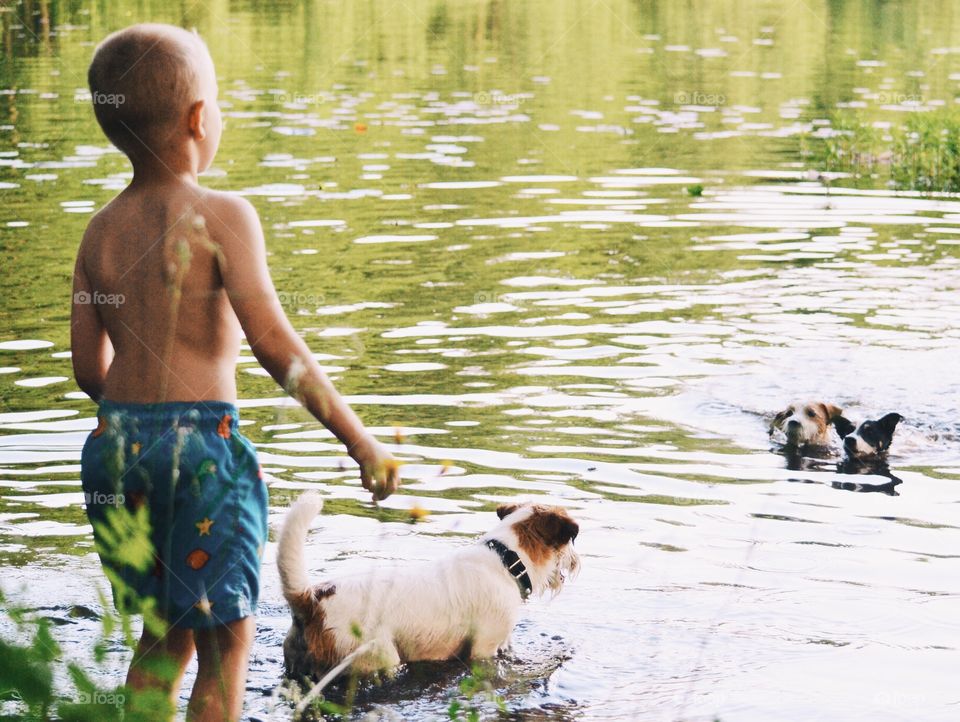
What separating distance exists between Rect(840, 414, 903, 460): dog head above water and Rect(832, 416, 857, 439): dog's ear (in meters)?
0.21

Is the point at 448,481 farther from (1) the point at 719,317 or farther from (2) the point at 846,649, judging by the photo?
(1) the point at 719,317

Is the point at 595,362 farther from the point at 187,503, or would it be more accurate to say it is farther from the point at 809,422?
the point at 187,503

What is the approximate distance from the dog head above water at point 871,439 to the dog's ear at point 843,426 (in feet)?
0.69

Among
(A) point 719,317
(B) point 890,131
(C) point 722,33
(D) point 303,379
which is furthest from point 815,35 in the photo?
(D) point 303,379

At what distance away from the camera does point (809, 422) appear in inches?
346

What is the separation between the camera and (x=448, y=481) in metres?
7.84

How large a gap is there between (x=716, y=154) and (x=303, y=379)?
16.4 metres

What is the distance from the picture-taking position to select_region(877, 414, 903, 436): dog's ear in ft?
28.2
